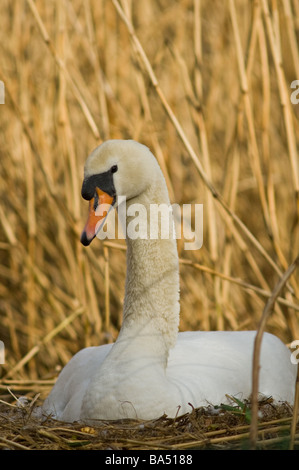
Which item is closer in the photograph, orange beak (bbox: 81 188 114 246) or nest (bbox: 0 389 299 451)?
nest (bbox: 0 389 299 451)

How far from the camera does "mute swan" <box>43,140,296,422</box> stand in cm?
233

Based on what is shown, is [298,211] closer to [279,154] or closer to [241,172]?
[279,154]

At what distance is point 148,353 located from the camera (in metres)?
2.45

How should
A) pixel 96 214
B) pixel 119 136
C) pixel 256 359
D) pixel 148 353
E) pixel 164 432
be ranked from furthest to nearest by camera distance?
pixel 119 136, pixel 148 353, pixel 96 214, pixel 164 432, pixel 256 359

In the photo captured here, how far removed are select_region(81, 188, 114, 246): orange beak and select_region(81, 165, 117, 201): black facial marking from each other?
14 mm

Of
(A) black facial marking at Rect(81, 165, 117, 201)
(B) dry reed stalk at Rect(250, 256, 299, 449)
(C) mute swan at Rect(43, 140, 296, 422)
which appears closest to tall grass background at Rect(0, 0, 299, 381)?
(C) mute swan at Rect(43, 140, 296, 422)

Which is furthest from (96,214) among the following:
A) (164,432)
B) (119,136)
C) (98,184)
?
(119,136)

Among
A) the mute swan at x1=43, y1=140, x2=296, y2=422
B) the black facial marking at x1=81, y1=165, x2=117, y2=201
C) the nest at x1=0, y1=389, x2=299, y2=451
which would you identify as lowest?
the nest at x1=0, y1=389, x2=299, y2=451

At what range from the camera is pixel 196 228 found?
14.1 ft

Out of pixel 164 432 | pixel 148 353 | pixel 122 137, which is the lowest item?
pixel 164 432

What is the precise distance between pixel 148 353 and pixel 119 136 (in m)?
2.02

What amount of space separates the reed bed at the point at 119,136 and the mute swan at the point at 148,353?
50cm

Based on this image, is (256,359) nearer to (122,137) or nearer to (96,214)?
(96,214)

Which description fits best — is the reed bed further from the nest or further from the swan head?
the nest
